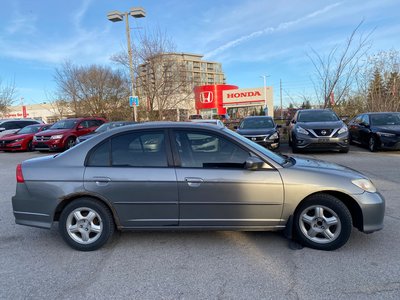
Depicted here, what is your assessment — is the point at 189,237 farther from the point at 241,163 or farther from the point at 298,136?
the point at 298,136

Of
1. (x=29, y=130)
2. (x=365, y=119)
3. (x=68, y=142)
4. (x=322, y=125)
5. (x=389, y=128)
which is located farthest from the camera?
(x=29, y=130)

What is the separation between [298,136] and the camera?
10.7 metres

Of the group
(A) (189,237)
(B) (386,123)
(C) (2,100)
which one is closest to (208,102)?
(C) (2,100)

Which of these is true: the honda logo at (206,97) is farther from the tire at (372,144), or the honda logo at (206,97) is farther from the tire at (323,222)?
the tire at (323,222)

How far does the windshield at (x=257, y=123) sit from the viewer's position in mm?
12500

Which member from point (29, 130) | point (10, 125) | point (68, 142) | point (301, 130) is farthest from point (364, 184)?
point (10, 125)

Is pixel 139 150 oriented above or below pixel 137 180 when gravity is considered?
above

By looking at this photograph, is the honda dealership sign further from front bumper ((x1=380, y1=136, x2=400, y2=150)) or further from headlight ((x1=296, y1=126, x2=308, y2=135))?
headlight ((x1=296, y1=126, x2=308, y2=135))

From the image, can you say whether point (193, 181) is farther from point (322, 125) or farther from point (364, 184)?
point (322, 125)

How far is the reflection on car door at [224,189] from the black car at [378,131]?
9476mm

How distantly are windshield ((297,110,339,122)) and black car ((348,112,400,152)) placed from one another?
1.48m

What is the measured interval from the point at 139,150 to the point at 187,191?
779 mm

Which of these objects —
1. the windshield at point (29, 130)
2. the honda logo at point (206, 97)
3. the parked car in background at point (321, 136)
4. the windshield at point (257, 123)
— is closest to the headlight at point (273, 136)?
the parked car in background at point (321, 136)

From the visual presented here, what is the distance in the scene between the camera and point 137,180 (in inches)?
138
